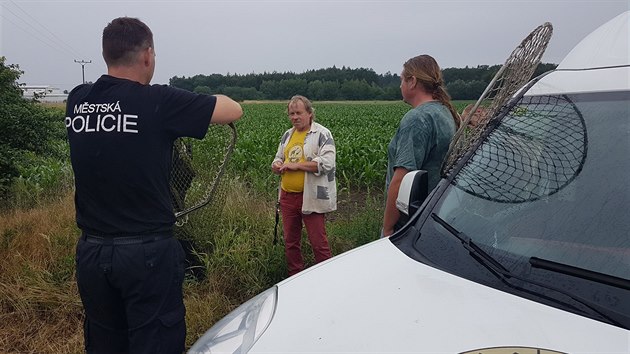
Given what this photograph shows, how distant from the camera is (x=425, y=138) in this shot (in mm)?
3209


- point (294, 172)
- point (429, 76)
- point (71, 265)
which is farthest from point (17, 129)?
point (429, 76)

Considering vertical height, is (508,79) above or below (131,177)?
above

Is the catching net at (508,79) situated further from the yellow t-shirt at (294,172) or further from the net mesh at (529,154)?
the yellow t-shirt at (294,172)

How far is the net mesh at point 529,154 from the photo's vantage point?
1963mm

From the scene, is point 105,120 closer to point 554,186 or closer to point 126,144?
point 126,144

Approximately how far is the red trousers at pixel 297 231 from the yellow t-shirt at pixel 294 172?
7 cm

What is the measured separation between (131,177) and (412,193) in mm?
1344

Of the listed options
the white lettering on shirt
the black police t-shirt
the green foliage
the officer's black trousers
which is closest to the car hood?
the officer's black trousers

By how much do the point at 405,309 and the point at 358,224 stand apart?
4045 millimetres

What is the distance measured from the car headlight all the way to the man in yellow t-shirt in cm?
225

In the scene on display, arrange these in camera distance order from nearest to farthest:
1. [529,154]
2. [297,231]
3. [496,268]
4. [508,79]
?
[496,268] → [529,154] → [508,79] → [297,231]

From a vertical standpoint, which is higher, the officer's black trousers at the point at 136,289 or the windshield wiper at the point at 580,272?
the windshield wiper at the point at 580,272

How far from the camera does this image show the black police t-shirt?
223cm

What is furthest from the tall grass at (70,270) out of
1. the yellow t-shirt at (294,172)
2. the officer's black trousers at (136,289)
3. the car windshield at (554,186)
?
the car windshield at (554,186)
